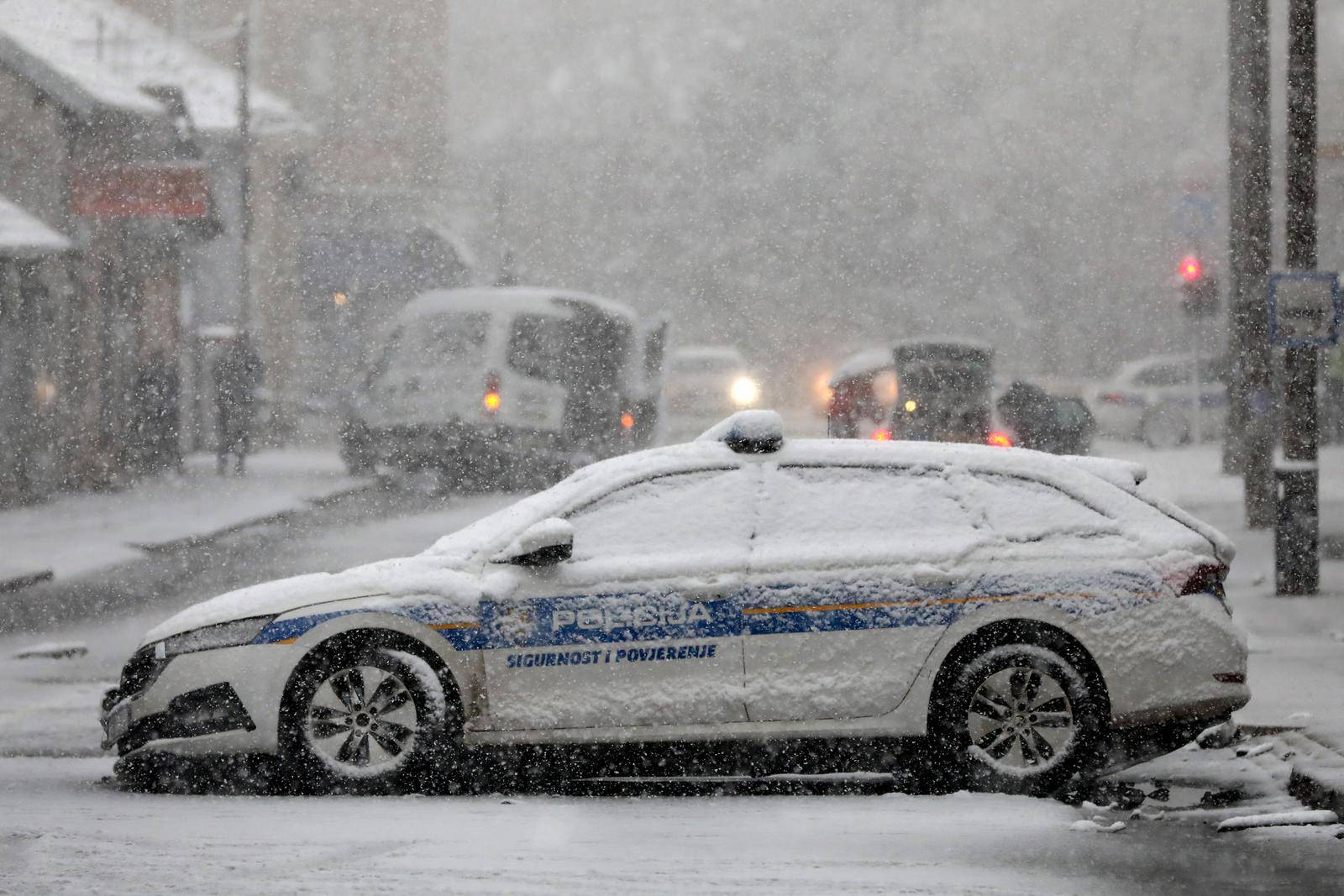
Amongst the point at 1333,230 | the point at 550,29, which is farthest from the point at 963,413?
the point at 550,29

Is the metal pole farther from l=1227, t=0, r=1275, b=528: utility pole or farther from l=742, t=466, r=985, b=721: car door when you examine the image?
l=742, t=466, r=985, b=721: car door

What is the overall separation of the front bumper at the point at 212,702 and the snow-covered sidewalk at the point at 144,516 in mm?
9257

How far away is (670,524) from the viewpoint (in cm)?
795

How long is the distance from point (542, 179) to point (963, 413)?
49.2 metres

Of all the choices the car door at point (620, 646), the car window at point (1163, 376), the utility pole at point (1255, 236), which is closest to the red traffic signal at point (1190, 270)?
the utility pole at point (1255, 236)

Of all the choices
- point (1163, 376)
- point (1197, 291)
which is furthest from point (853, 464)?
point (1163, 376)

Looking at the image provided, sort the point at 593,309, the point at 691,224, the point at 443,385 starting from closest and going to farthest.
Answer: the point at 443,385 < the point at 593,309 < the point at 691,224

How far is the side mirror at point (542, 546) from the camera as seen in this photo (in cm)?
761

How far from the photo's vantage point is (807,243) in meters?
67.1

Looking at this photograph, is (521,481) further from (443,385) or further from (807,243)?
(807,243)

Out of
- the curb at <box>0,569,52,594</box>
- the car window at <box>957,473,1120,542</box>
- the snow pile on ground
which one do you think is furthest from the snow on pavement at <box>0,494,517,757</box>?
the snow pile on ground

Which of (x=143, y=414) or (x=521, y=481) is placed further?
(x=143, y=414)

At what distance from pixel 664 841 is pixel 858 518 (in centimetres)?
170

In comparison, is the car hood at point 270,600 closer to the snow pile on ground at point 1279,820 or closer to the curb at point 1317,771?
the snow pile on ground at point 1279,820
